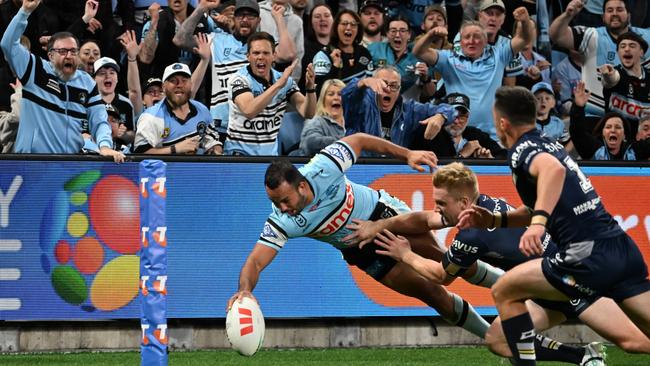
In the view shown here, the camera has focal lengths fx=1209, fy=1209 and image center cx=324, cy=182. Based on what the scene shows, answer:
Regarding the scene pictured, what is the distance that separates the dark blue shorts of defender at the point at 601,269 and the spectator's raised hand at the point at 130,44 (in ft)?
20.8

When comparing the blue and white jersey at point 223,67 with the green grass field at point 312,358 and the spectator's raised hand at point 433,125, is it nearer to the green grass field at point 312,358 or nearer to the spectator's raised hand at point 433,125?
the spectator's raised hand at point 433,125

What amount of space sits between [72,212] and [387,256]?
318 centimetres

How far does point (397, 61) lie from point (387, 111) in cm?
Answer: 154

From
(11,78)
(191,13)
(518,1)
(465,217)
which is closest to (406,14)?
(518,1)

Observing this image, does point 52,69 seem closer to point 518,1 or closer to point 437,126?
point 437,126

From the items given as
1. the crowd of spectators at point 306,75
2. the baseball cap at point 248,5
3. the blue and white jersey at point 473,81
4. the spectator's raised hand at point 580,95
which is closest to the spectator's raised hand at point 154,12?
the crowd of spectators at point 306,75

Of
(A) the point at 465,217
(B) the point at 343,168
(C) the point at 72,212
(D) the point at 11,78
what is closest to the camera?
(A) the point at 465,217

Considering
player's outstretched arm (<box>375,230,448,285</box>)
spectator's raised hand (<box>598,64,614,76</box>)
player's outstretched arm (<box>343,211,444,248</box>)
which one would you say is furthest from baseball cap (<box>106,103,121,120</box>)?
spectator's raised hand (<box>598,64,614,76</box>)

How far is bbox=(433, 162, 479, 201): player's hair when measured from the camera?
877cm

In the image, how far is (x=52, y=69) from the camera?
1154 cm

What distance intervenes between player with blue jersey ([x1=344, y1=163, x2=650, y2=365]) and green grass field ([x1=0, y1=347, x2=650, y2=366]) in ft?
3.76

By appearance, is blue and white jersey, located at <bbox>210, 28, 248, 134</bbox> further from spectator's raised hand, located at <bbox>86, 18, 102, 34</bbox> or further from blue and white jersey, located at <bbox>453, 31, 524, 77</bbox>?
blue and white jersey, located at <bbox>453, 31, 524, 77</bbox>

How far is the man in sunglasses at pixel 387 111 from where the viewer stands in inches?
460

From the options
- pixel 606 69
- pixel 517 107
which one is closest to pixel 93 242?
pixel 517 107
